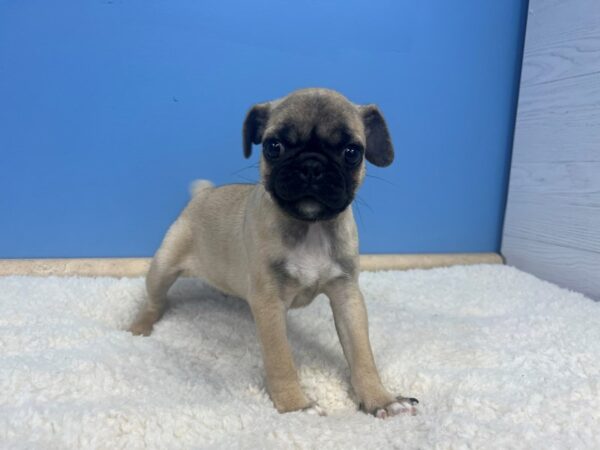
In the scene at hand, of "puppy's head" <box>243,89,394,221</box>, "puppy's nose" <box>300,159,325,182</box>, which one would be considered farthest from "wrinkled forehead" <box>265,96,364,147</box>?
"puppy's nose" <box>300,159,325,182</box>

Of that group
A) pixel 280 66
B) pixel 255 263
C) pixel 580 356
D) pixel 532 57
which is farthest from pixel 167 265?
pixel 532 57

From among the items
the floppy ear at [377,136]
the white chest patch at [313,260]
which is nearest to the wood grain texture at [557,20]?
the floppy ear at [377,136]

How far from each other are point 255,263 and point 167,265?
35.9 inches

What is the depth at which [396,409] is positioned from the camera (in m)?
1.70

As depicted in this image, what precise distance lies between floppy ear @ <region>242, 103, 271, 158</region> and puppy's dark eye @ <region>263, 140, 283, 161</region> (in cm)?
29

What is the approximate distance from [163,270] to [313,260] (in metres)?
1.10

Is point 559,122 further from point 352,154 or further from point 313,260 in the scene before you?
point 313,260

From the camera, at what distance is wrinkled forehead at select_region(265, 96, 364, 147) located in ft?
5.74

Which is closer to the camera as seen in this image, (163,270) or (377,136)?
(377,136)

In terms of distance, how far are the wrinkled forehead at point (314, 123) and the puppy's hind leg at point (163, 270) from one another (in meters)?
1.11

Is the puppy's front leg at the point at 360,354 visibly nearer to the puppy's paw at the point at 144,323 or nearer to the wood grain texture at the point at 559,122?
the puppy's paw at the point at 144,323

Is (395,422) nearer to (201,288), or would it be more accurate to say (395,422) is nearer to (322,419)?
(322,419)

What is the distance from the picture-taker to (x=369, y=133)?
2070mm

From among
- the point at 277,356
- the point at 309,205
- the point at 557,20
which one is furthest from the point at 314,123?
the point at 557,20
